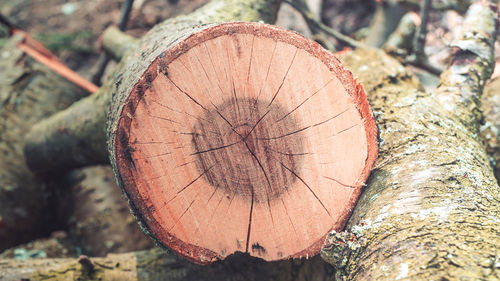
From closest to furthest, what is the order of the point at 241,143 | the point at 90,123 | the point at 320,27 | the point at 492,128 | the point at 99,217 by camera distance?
the point at 241,143
the point at 492,128
the point at 90,123
the point at 99,217
the point at 320,27

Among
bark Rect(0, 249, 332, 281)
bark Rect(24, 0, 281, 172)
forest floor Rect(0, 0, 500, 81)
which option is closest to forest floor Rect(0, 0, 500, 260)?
forest floor Rect(0, 0, 500, 81)

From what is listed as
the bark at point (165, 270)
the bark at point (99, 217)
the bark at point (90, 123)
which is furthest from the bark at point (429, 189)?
the bark at point (99, 217)

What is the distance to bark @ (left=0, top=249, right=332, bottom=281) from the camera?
1.72 m

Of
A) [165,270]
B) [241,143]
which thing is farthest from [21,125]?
[241,143]

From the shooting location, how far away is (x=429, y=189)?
4.47ft

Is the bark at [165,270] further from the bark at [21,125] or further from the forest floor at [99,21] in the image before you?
the forest floor at [99,21]

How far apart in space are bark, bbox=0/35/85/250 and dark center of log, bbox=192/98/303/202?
1774 millimetres

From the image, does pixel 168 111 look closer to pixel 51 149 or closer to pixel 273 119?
pixel 273 119

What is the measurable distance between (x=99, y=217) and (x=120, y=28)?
154cm

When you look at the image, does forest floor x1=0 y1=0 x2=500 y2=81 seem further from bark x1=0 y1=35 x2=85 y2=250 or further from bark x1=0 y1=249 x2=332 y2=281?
bark x1=0 y1=249 x2=332 y2=281

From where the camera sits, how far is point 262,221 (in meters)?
1.42

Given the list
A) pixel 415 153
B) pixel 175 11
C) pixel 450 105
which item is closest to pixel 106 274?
pixel 415 153

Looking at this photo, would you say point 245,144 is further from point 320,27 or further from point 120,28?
point 120,28

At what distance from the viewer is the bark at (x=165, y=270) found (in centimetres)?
172
